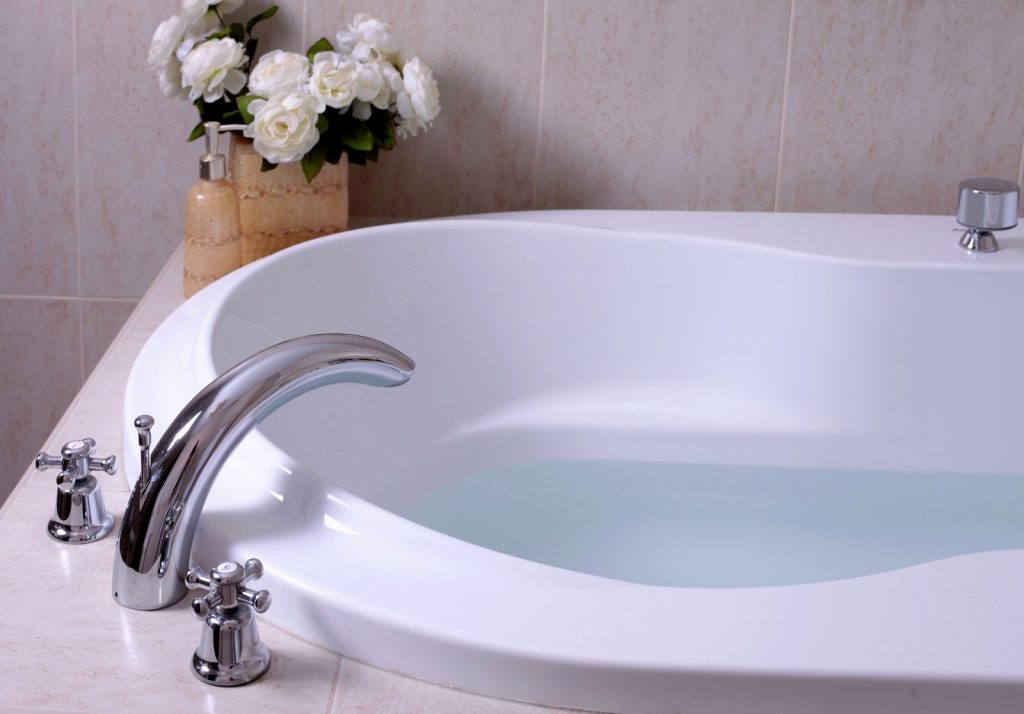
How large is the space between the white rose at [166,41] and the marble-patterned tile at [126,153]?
0.15 metres

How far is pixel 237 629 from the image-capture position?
0.79 metres

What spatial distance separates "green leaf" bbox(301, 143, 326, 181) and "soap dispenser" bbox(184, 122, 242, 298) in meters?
0.09

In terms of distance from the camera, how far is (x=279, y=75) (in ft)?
5.11

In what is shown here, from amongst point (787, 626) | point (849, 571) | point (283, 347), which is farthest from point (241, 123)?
point (787, 626)

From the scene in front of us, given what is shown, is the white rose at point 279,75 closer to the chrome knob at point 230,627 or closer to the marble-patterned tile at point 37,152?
the marble-patterned tile at point 37,152

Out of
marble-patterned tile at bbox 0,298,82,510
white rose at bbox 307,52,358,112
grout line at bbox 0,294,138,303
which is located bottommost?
marble-patterned tile at bbox 0,298,82,510

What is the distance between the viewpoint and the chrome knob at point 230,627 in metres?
0.79

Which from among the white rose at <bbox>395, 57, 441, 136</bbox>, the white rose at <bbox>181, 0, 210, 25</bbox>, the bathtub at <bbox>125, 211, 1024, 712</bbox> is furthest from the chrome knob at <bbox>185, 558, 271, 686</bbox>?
the white rose at <bbox>181, 0, 210, 25</bbox>

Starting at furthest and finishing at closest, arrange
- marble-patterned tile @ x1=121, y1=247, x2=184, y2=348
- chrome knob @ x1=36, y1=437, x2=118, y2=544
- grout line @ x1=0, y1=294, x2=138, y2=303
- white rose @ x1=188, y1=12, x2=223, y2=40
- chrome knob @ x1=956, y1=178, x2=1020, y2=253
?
grout line @ x1=0, y1=294, x2=138, y2=303, white rose @ x1=188, y1=12, x2=223, y2=40, chrome knob @ x1=956, y1=178, x2=1020, y2=253, marble-patterned tile @ x1=121, y1=247, x2=184, y2=348, chrome knob @ x1=36, y1=437, x2=118, y2=544

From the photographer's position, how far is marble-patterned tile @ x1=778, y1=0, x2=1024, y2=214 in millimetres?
1759

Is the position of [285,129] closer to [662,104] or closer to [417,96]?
[417,96]

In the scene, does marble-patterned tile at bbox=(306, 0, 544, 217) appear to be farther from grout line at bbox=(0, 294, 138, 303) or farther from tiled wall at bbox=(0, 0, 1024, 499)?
grout line at bbox=(0, 294, 138, 303)

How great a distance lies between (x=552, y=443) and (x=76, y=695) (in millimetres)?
982

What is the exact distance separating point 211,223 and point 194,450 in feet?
2.42
